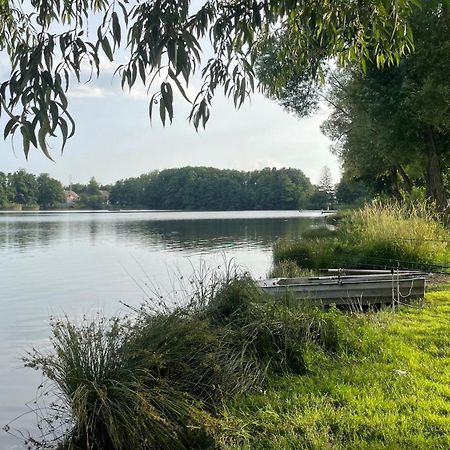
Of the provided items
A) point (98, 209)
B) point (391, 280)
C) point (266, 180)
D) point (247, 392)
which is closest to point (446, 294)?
point (391, 280)

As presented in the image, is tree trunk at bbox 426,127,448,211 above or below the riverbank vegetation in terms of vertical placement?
above

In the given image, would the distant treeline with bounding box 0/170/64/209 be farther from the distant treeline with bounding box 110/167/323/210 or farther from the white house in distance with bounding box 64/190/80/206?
the distant treeline with bounding box 110/167/323/210

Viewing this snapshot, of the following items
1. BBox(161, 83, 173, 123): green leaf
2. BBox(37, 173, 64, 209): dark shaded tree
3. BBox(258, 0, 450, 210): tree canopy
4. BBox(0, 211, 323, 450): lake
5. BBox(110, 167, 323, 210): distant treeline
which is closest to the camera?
BBox(161, 83, 173, 123): green leaf

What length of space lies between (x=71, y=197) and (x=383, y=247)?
445 ft

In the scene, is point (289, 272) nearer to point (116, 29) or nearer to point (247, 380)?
point (247, 380)

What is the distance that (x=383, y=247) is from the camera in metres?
13.1

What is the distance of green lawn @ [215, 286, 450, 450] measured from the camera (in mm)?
3707

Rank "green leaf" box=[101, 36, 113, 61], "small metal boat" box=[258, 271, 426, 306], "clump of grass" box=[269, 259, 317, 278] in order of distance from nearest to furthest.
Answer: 1. "green leaf" box=[101, 36, 113, 61]
2. "small metal boat" box=[258, 271, 426, 306]
3. "clump of grass" box=[269, 259, 317, 278]

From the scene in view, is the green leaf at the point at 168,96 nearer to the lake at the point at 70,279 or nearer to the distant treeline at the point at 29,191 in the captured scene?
the lake at the point at 70,279

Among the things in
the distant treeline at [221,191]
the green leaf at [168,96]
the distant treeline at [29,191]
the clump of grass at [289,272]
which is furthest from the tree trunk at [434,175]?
the distant treeline at [221,191]

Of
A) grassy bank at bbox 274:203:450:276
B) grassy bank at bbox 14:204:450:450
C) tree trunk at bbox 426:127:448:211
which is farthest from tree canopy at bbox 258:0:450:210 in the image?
grassy bank at bbox 14:204:450:450

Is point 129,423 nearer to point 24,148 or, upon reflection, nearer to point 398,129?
point 24,148

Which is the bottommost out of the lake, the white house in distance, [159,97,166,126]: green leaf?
the lake

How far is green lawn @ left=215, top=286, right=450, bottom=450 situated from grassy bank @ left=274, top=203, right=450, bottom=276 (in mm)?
6076
